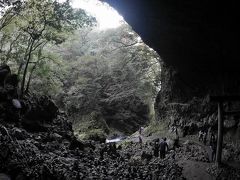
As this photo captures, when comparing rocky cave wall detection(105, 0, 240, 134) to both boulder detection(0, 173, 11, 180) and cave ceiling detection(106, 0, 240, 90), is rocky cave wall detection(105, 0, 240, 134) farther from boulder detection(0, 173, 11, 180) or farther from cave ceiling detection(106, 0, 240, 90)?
boulder detection(0, 173, 11, 180)

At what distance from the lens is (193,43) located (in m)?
16.4

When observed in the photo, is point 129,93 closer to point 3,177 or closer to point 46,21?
point 46,21

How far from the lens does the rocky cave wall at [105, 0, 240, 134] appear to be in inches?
480

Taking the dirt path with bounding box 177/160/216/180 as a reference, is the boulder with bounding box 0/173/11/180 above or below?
above

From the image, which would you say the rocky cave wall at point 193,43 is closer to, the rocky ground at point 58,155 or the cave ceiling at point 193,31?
the cave ceiling at point 193,31

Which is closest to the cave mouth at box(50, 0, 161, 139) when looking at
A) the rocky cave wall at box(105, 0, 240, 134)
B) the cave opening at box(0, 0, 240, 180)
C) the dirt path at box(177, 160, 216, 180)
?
the cave opening at box(0, 0, 240, 180)

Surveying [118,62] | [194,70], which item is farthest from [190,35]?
[118,62]

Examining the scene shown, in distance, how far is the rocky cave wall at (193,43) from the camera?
40.0 feet

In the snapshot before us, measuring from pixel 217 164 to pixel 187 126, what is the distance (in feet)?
29.4

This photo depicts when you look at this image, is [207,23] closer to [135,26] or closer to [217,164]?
[135,26]

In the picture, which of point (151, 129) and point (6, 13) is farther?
point (151, 129)

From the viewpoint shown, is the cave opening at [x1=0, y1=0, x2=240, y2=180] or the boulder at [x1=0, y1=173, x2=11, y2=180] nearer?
the boulder at [x1=0, y1=173, x2=11, y2=180]

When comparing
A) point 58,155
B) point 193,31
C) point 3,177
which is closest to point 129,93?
point 58,155

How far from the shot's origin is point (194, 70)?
20781mm
